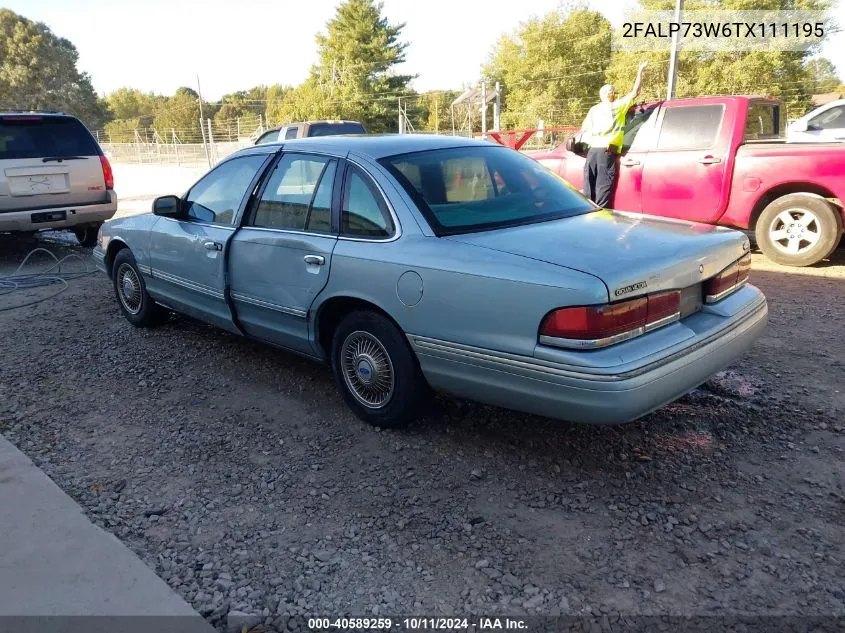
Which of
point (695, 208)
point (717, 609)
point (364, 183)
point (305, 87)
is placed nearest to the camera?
point (717, 609)

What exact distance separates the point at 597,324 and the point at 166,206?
11.0ft

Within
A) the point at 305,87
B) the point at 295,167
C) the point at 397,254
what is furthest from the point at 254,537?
the point at 305,87

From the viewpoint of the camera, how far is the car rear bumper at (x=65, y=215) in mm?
8172

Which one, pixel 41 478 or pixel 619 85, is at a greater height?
pixel 619 85

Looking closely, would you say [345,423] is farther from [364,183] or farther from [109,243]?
[109,243]

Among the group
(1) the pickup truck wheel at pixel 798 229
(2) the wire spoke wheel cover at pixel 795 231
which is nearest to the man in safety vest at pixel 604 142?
(1) the pickup truck wheel at pixel 798 229

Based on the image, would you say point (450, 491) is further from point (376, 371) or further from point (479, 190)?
point (479, 190)

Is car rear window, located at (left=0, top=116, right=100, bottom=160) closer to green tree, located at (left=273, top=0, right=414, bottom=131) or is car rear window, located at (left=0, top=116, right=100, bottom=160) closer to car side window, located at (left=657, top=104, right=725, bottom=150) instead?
car side window, located at (left=657, top=104, right=725, bottom=150)

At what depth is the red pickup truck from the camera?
21.6ft

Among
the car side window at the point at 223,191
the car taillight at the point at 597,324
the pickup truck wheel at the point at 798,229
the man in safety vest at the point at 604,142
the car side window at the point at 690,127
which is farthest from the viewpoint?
the man in safety vest at the point at 604,142

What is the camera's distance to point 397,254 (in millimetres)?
3299

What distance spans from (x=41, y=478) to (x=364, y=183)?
7.07 feet

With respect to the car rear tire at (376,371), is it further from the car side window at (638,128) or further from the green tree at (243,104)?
the green tree at (243,104)

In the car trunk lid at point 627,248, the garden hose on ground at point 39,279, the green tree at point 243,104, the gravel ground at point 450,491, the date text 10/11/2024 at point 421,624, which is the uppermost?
A: the green tree at point 243,104
